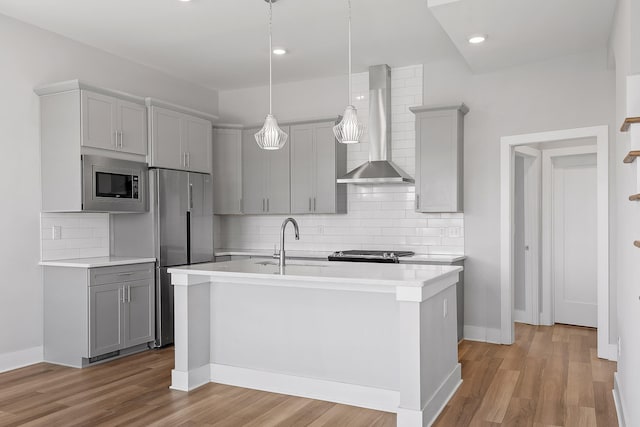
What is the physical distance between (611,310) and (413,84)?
2.95m

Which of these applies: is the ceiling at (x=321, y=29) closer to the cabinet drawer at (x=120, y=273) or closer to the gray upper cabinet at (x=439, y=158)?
the gray upper cabinet at (x=439, y=158)

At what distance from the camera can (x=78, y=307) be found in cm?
438

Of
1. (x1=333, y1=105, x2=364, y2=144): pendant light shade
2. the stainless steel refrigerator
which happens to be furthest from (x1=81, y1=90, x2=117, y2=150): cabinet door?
(x1=333, y1=105, x2=364, y2=144): pendant light shade

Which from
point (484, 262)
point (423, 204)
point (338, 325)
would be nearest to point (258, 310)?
point (338, 325)

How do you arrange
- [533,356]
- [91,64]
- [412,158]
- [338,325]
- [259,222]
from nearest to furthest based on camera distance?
[338,325]
[533,356]
[91,64]
[412,158]
[259,222]

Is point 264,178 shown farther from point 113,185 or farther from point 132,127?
point 113,185

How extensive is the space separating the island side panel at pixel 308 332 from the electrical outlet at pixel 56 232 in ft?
5.83

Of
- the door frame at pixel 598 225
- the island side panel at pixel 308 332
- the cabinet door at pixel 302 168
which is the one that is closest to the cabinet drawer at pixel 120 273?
the island side panel at pixel 308 332

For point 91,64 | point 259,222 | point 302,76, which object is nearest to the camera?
point 91,64

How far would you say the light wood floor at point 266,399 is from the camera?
126 inches

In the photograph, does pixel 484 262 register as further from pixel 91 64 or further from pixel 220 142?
pixel 91 64

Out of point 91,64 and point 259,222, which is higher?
point 91,64

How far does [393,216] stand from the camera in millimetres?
5773

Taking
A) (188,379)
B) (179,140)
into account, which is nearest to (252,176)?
(179,140)
